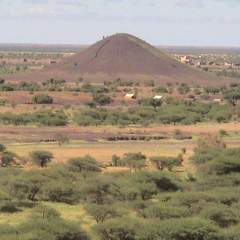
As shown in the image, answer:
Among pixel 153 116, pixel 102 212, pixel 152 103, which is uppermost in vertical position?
pixel 102 212

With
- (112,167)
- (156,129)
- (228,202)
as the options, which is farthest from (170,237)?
(156,129)

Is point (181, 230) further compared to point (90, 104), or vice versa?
point (90, 104)

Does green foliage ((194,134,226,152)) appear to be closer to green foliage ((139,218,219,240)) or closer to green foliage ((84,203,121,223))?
green foliage ((84,203,121,223))

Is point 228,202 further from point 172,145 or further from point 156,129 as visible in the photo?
point 156,129

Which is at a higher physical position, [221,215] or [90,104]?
[221,215]

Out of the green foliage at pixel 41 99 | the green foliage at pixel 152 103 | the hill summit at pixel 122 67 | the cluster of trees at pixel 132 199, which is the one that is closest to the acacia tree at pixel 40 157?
the cluster of trees at pixel 132 199

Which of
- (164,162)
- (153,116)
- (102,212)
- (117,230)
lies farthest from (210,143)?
(153,116)

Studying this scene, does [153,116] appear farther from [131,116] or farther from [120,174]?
[120,174]

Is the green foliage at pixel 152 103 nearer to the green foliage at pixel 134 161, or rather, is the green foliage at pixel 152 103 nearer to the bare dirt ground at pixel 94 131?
the bare dirt ground at pixel 94 131

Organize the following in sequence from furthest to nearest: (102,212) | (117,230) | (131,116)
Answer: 1. (131,116)
2. (102,212)
3. (117,230)
